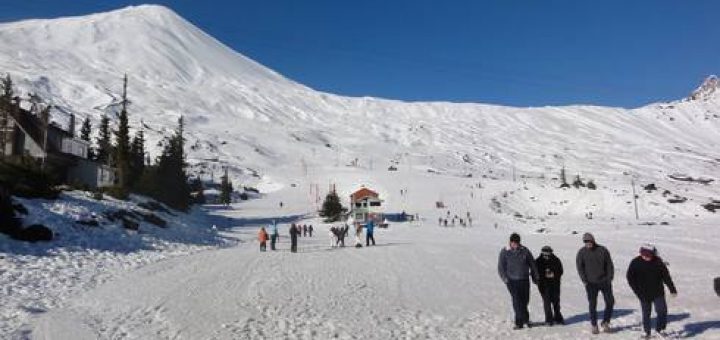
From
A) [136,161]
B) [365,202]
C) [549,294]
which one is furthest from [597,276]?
[365,202]

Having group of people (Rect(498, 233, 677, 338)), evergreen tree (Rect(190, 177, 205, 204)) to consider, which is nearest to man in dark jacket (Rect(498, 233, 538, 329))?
group of people (Rect(498, 233, 677, 338))

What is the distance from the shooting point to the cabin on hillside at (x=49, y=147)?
161 ft

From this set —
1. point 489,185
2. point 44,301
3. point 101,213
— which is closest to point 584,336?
point 44,301

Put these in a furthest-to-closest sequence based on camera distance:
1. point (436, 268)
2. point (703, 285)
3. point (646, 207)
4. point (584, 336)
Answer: point (646, 207) < point (436, 268) < point (703, 285) < point (584, 336)

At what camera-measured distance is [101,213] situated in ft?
101

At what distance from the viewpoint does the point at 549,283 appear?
500 inches

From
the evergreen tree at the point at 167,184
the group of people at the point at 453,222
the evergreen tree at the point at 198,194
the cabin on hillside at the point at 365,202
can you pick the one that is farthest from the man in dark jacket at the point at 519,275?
the evergreen tree at the point at 198,194

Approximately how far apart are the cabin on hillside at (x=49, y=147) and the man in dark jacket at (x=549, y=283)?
40.3 meters

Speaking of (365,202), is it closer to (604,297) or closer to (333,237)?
(333,237)

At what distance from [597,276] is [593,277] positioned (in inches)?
2.9

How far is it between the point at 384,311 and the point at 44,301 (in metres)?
7.36

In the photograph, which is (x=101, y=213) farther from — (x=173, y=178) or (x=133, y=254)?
(x=173, y=178)

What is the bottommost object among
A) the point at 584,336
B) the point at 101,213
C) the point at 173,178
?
the point at 584,336

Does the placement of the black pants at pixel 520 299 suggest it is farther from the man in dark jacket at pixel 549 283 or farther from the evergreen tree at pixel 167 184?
the evergreen tree at pixel 167 184
